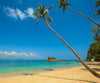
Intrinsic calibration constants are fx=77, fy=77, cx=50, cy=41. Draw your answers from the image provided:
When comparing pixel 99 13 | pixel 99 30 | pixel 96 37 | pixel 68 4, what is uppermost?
pixel 68 4

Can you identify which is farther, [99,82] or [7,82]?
[7,82]

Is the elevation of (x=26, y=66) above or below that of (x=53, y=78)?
above

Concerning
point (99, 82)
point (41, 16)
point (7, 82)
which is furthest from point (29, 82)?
point (41, 16)

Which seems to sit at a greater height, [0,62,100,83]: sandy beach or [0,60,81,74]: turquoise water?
[0,60,81,74]: turquoise water

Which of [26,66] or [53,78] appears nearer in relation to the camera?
[53,78]

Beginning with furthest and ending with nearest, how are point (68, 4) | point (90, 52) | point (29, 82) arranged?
1. point (90, 52)
2. point (68, 4)
3. point (29, 82)

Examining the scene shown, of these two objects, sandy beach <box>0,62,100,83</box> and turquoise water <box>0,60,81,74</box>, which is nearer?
sandy beach <box>0,62,100,83</box>

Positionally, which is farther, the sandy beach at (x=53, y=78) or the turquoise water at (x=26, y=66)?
the turquoise water at (x=26, y=66)

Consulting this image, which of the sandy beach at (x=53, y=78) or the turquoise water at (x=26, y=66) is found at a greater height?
the turquoise water at (x=26, y=66)

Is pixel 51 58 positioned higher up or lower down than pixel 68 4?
lower down

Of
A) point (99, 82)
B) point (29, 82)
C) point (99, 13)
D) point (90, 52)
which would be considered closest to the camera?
point (99, 82)

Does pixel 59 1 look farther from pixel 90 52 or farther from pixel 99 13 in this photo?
pixel 90 52

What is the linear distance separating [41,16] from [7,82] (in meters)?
11.9

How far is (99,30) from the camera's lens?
14.2 m
